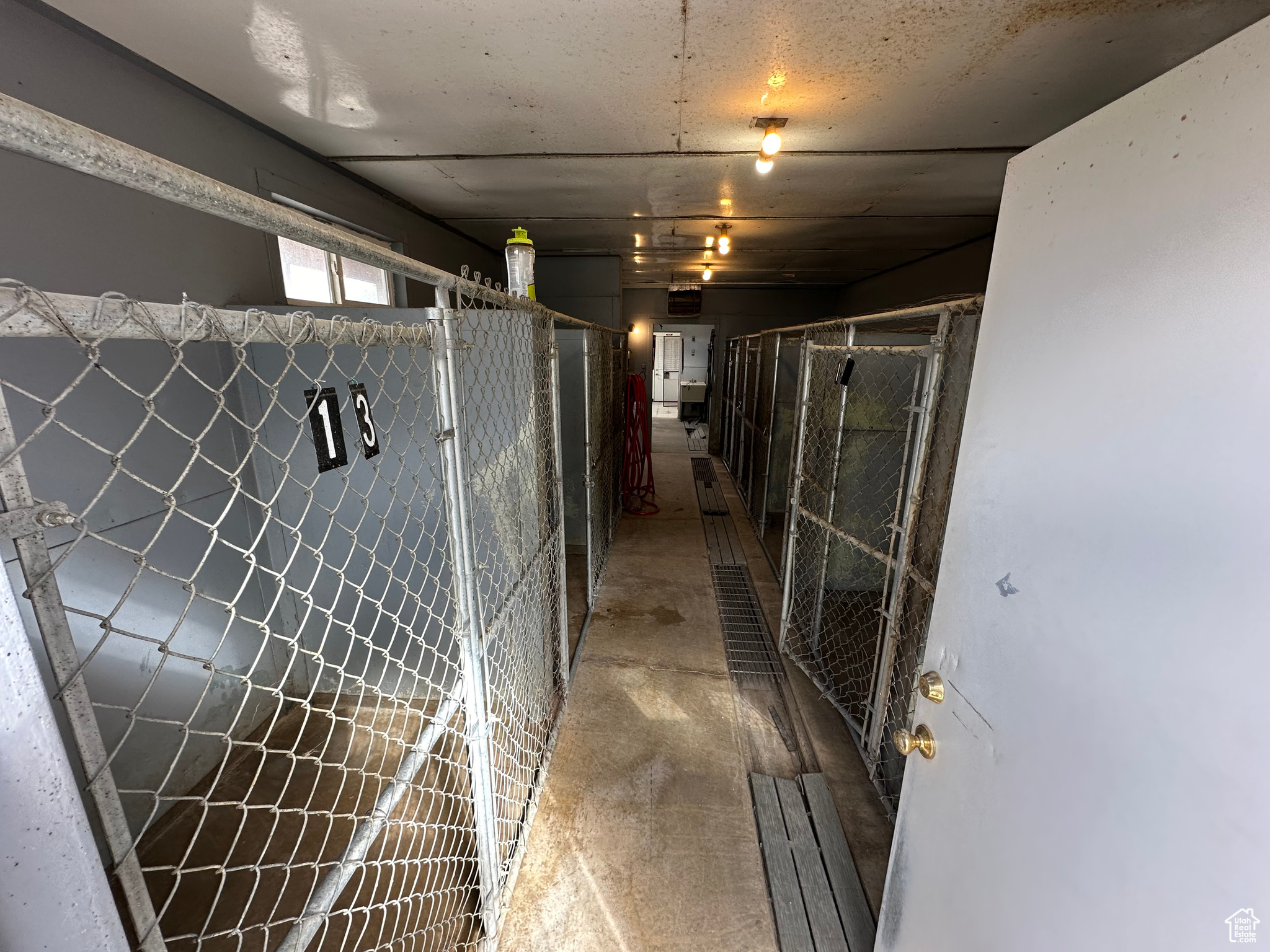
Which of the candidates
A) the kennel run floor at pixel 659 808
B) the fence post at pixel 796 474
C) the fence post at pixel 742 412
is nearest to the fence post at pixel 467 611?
the kennel run floor at pixel 659 808

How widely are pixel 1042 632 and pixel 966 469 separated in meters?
0.32

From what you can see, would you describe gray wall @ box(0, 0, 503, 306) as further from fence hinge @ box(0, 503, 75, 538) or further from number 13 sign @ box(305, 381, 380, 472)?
fence hinge @ box(0, 503, 75, 538)

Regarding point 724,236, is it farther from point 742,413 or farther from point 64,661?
point 64,661

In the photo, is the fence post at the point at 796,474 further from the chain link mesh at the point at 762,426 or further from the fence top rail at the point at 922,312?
the chain link mesh at the point at 762,426

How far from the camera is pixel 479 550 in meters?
1.64

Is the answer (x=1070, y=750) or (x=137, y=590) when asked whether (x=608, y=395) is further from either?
(x=1070, y=750)

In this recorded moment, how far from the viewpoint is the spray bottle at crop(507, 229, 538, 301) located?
2291mm

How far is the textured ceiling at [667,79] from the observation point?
153cm

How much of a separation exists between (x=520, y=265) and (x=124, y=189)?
1.53 m

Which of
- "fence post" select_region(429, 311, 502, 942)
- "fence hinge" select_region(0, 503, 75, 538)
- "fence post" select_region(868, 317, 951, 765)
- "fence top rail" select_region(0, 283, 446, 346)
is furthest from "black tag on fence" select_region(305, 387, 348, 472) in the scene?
"fence post" select_region(868, 317, 951, 765)

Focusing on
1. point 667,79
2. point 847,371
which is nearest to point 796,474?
point 847,371

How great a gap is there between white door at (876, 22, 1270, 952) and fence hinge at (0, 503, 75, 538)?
3.80ft

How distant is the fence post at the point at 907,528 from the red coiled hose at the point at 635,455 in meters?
3.77

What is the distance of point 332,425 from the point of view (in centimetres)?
93
